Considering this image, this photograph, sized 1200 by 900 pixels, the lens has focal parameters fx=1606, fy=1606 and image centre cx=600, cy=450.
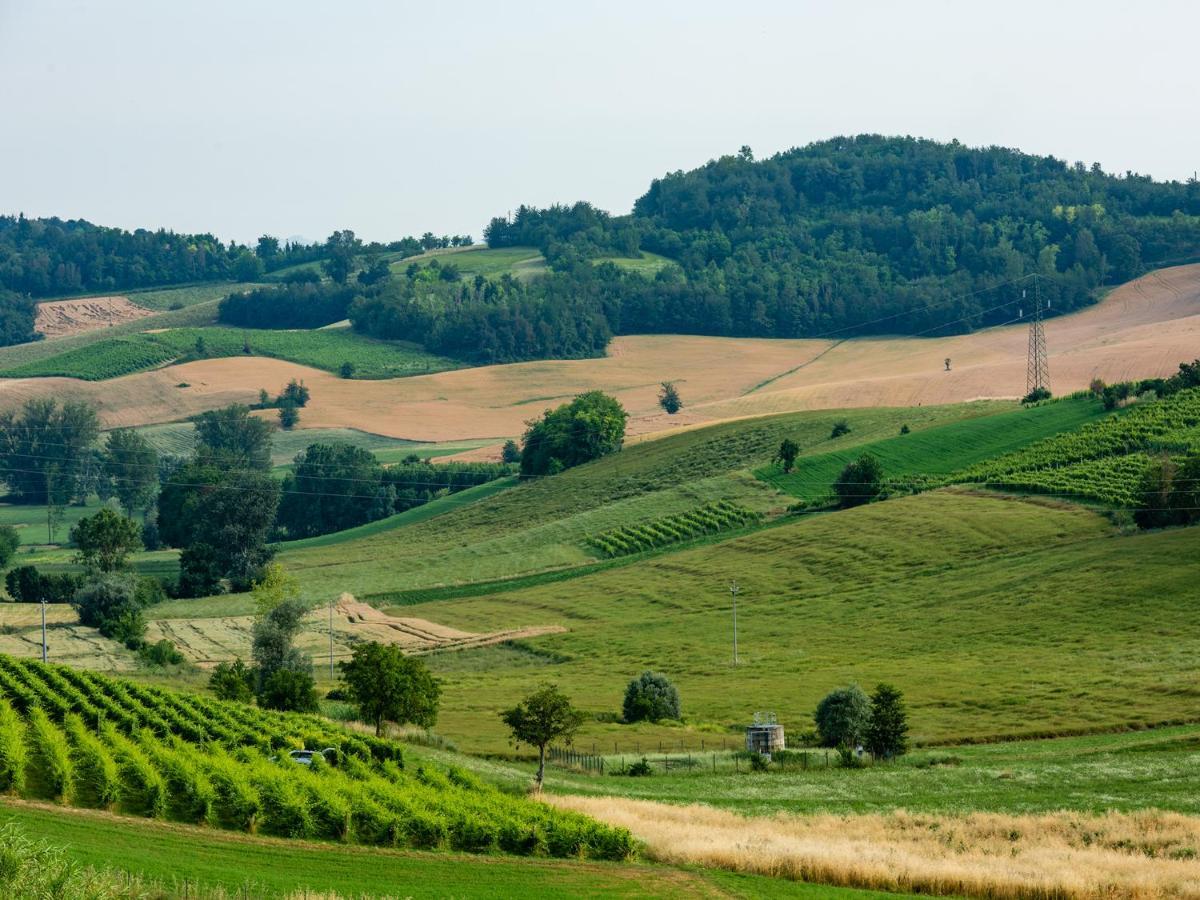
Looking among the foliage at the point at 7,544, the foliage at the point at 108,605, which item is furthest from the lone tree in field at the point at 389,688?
the foliage at the point at 7,544

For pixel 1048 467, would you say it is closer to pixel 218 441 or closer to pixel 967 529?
pixel 967 529

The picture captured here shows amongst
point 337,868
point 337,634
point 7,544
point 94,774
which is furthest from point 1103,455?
point 337,868

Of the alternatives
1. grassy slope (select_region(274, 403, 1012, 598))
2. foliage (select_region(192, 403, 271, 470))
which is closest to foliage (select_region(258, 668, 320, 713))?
grassy slope (select_region(274, 403, 1012, 598))

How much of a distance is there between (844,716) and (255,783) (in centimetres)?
2886

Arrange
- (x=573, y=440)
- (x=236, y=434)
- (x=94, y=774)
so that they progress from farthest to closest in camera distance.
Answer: (x=236, y=434) → (x=573, y=440) → (x=94, y=774)

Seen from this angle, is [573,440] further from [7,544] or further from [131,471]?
[7,544]

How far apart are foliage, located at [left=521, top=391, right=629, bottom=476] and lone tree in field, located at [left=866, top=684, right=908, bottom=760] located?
90.5 meters

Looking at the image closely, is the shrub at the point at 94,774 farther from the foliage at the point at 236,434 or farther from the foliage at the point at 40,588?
the foliage at the point at 236,434

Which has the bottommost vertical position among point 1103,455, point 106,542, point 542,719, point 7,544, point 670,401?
point 7,544

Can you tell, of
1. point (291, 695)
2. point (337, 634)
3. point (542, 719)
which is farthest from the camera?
point (337, 634)

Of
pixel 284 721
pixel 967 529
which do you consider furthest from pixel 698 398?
pixel 284 721

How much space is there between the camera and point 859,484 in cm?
12019

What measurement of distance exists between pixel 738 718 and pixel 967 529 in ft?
130

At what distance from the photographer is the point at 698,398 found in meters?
198
